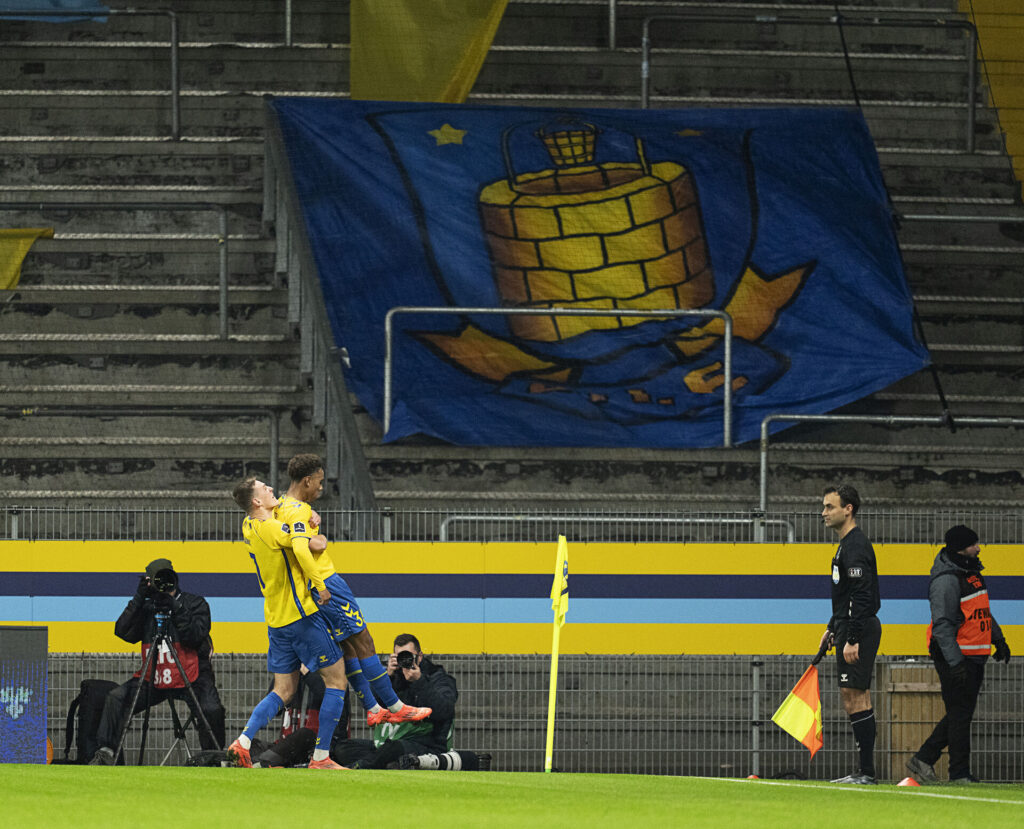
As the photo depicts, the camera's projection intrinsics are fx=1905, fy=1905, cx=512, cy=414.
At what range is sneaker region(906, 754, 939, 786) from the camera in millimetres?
11314

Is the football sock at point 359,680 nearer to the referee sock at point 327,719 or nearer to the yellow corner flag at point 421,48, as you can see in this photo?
the referee sock at point 327,719

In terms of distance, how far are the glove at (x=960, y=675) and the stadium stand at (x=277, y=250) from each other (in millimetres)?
3478

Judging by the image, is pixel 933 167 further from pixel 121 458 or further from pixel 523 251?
pixel 121 458

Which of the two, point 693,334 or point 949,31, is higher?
point 949,31

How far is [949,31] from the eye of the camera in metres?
19.4

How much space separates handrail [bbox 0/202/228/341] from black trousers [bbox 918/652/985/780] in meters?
7.23

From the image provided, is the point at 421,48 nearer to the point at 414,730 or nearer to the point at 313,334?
the point at 313,334

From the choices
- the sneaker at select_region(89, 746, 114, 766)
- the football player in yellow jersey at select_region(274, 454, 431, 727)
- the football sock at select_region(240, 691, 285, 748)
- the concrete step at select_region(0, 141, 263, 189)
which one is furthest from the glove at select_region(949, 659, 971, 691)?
the concrete step at select_region(0, 141, 263, 189)

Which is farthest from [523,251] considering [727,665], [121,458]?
[727,665]

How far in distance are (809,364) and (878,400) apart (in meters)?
0.76

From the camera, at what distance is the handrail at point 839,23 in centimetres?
1823

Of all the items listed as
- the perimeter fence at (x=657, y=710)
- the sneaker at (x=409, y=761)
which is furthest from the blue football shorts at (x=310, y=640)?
the perimeter fence at (x=657, y=710)

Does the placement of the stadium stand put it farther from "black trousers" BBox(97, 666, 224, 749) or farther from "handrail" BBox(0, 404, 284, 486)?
"black trousers" BBox(97, 666, 224, 749)

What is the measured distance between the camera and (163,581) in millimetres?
11445
